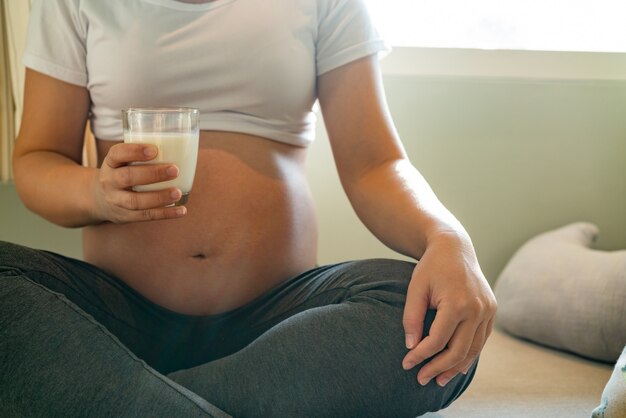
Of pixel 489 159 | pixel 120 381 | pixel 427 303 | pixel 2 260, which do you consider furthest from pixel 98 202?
pixel 489 159

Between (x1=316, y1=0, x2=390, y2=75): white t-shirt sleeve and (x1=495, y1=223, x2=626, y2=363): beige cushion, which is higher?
(x1=316, y1=0, x2=390, y2=75): white t-shirt sleeve

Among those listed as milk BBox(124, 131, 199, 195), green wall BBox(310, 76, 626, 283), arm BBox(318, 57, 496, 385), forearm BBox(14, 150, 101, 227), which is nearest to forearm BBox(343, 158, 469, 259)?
arm BBox(318, 57, 496, 385)

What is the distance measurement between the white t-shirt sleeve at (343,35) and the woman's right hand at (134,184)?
51 centimetres

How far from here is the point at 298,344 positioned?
107 centimetres

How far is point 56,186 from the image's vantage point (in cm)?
128

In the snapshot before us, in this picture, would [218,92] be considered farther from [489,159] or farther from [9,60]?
[489,159]

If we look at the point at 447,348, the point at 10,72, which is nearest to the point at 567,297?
the point at 447,348

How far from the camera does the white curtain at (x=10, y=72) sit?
1799mm

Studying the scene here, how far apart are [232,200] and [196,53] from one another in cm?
27

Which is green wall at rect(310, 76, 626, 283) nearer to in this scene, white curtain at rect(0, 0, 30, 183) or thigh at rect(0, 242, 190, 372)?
white curtain at rect(0, 0, 30, 183)

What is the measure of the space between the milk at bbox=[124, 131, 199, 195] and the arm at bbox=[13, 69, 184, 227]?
17mm

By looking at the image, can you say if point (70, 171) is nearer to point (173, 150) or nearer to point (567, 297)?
point (173, 150)

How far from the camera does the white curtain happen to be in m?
1.80

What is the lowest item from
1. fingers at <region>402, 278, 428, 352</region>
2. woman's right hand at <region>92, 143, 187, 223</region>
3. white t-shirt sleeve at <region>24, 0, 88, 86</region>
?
fingers at <region>402, 278, 428, 352</region>
